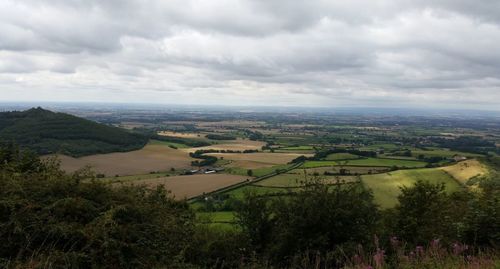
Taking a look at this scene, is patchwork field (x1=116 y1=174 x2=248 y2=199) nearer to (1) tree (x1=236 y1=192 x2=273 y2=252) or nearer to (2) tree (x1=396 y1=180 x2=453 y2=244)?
(1) tree (x1=236 y1=192 x2=273 y2=252)

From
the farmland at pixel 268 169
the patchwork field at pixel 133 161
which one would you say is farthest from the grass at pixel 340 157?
the patchwork field at pixel 133 161

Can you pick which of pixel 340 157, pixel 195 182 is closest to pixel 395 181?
pixel 195 182

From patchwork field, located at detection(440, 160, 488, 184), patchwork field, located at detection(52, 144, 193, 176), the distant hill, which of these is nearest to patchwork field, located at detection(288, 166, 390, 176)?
patchwork field, located at detection(440, 160, 488, 184)

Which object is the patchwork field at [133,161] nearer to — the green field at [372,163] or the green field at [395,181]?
the green field at [372,163]

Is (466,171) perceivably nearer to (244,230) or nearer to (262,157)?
(262,157)

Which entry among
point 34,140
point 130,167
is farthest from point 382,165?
point 34,140

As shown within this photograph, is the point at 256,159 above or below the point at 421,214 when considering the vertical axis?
below
